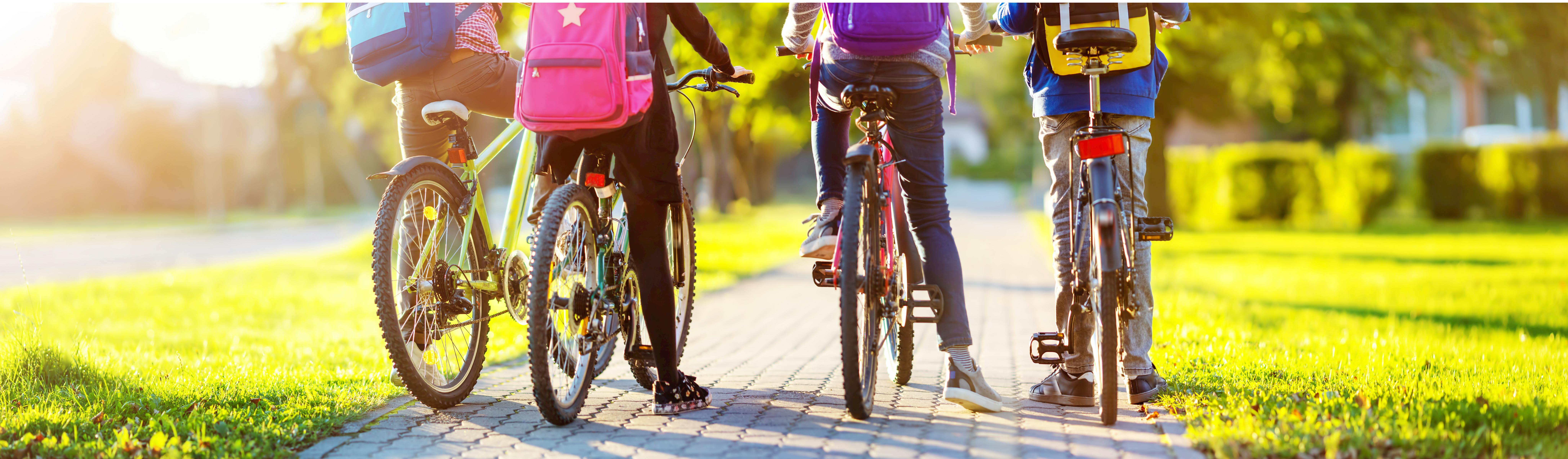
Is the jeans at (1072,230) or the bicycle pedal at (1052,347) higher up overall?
the jeans at (1072,230)

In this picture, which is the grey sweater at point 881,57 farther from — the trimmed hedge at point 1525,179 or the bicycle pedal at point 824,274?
the trimmed hedge at point 1525,179

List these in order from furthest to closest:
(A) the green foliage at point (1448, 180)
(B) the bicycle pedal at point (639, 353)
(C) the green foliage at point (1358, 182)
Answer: (C) the green foliage at point (1358, 182) → (A) the green foliage at point (1448, 180) → (B) the bicycle pedal at point (639, 353)

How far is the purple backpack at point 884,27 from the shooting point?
3.51 m

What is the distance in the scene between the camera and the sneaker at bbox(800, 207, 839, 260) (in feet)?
12.2

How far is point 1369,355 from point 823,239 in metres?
2.71

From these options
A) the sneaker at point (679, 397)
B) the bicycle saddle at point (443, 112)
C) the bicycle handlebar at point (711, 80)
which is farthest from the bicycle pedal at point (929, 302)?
A: the bicycle saddle at point (443, 112)

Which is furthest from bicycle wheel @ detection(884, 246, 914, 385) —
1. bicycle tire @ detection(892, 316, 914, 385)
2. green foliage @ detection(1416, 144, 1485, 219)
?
green foliage @ detection(1416, 144, 1485, 219)

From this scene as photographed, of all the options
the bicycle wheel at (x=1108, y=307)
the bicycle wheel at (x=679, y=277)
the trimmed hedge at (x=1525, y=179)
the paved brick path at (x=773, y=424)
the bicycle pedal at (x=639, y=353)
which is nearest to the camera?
the paved brick path at (x=773, y=424)

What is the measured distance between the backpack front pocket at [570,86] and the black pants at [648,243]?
0.27m

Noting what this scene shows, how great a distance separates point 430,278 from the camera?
3891mm

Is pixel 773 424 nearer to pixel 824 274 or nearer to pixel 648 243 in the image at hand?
pixel 824 274

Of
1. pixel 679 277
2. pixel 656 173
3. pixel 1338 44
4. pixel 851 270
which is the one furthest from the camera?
pixel 1338 44

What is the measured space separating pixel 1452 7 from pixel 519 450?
13.3m

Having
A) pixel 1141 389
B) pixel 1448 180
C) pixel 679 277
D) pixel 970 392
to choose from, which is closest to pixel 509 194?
pixel 679 277
